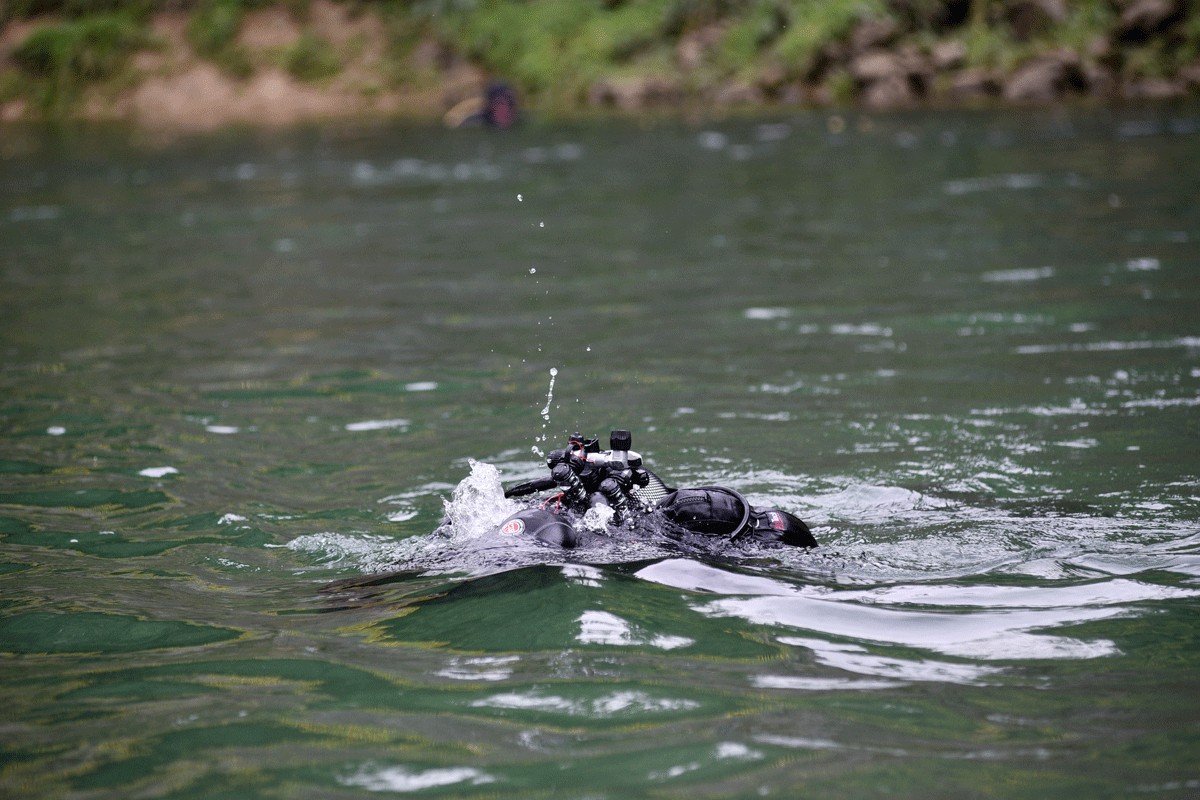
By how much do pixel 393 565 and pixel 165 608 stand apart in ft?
3.21

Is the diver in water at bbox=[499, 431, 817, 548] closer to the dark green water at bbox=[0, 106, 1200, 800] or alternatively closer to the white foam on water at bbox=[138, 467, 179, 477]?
the dark green water at bbox=[0, 106, 1200, 800]

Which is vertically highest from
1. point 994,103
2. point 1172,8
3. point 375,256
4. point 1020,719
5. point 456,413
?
point 1172,8

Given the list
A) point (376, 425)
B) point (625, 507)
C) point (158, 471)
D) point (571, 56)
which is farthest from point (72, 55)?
point (625, 507)

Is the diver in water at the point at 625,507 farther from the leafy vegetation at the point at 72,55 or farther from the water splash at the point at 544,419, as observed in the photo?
the leafy vegetation at the point at 72,55

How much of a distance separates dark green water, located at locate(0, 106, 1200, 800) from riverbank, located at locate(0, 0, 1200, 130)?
11681mm

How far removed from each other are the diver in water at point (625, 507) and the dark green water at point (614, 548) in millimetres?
132

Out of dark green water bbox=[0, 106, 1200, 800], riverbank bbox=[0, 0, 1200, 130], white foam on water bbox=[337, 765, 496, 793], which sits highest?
riverbank bbox=[0, 0, 1200, 130]

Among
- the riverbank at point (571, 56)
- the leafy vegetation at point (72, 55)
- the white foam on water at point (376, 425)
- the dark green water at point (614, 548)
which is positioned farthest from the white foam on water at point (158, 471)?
the leafy vegetation at point (72, 55)

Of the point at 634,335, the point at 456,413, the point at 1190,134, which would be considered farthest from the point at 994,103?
the point at 456,413

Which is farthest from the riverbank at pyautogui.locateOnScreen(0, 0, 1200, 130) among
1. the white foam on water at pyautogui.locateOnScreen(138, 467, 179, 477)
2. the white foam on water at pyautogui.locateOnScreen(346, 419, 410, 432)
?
the white foam on water at pyautogui.locateOnScreen(138, 467, 179, 477)

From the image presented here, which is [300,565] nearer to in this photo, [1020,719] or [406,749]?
[406,749]

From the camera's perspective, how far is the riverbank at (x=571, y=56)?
26391 millimetres

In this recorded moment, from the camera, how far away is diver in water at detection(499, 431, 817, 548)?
5137mm

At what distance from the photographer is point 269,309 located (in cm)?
1187
